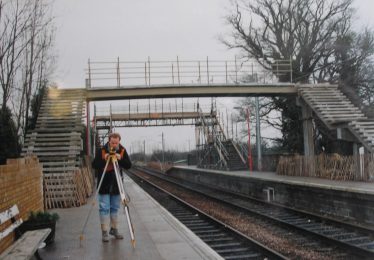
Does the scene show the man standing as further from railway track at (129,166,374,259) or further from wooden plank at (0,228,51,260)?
railway track at (129,166,374,259)

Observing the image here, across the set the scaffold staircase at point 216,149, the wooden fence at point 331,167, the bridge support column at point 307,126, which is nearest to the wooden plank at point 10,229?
the wooden fence at point 331,167

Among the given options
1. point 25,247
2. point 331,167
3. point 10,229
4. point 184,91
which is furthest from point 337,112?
point 25,247

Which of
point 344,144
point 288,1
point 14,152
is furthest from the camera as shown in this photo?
point 288,1

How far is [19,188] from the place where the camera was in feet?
30.6

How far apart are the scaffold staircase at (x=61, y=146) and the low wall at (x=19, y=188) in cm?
368

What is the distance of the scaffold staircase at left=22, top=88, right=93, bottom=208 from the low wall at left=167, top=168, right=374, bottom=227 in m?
7.30

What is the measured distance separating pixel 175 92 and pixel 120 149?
1864cm

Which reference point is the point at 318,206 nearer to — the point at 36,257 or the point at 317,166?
the point at 317,166

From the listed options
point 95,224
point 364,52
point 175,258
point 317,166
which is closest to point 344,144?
point 364,52

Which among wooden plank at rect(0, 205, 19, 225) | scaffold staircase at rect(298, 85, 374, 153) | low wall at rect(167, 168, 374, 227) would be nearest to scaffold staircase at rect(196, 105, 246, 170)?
scaffold staircase at rect(298, 85, 374, 153)

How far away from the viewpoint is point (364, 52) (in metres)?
37.1

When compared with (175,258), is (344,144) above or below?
above

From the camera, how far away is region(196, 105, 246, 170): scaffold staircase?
35.5 metres

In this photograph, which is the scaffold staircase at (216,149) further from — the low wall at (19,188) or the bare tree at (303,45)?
the low wall at (19,188)
